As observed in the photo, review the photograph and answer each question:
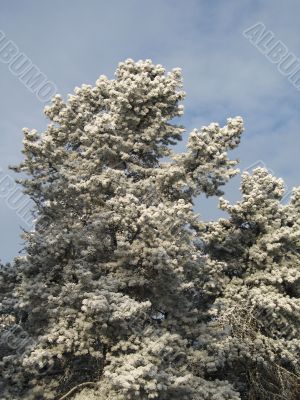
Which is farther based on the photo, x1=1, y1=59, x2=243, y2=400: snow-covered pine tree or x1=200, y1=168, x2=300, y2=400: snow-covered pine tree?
x1=200, y1=168, x2=300, y2=400: snow-covered pine tree

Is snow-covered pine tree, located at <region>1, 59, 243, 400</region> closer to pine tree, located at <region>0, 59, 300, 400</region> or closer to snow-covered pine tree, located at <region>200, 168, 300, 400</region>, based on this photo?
pine tree, located at <region>0, 59, 300, 400</region>

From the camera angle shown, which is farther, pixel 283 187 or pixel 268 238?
pixel 283 187

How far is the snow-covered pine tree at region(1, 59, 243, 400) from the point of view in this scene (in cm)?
1480

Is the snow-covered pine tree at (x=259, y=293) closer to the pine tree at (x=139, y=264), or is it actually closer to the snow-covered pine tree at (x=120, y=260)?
the pine tree at (x=139, y=264)

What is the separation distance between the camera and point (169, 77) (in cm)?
2148

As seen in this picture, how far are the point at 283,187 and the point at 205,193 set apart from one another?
5482 mm

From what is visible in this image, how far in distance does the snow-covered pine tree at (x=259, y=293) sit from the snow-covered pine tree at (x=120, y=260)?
125 cm

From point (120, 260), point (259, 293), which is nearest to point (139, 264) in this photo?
point (120, 260)

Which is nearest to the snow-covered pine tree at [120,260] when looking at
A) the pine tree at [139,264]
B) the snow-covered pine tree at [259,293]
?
the pine tree at [139,264]

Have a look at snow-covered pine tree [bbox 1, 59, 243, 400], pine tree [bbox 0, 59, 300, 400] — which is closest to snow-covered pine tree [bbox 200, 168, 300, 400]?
pine tree [bbox 0, 59, 300, 400]

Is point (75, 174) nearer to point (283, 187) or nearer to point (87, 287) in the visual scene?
point (87, 287)

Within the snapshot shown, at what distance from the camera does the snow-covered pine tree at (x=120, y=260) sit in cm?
1480

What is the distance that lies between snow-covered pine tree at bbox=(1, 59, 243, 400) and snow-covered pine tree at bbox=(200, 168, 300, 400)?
125cm

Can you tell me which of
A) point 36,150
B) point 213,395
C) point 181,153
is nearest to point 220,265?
point 181,153
